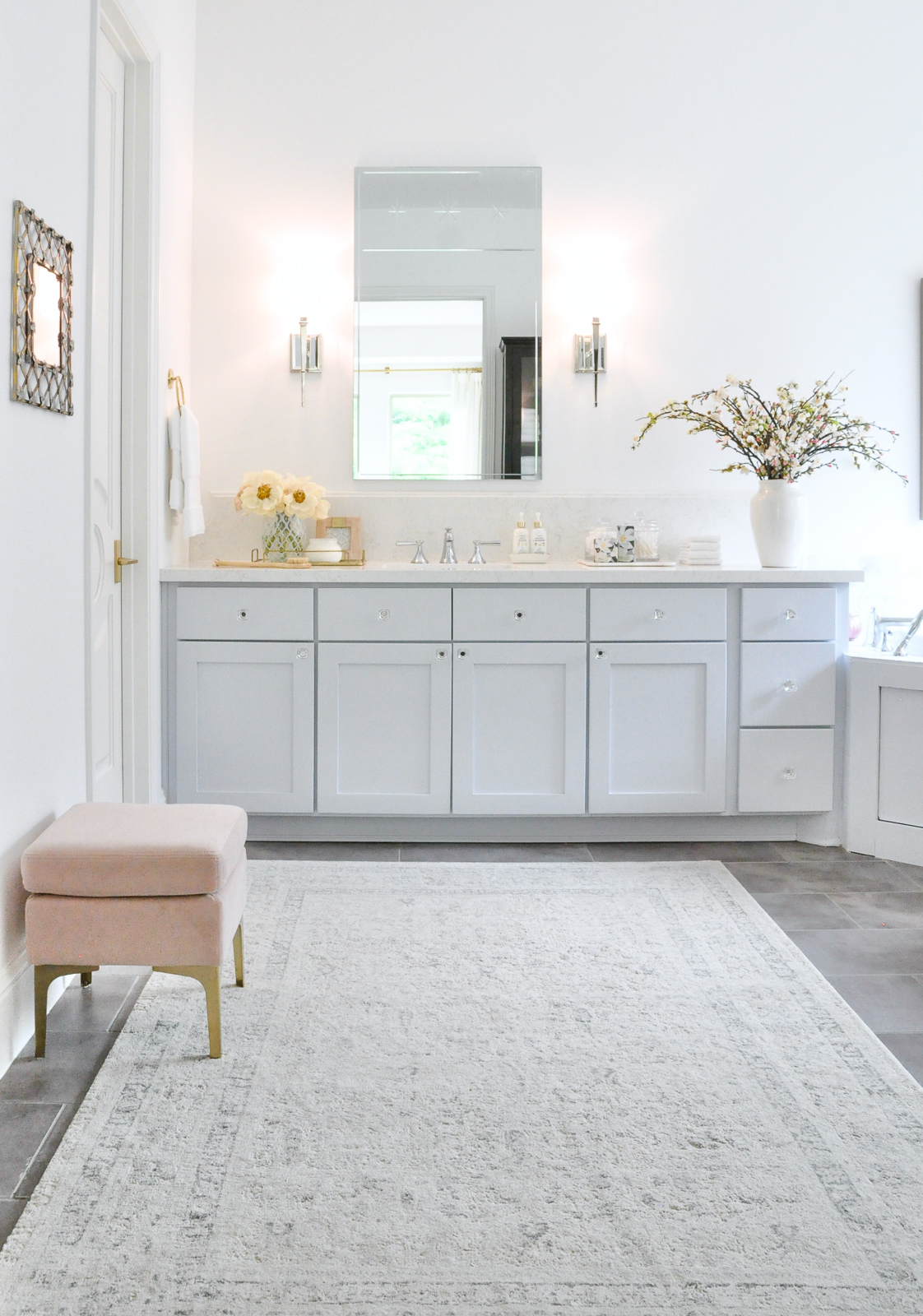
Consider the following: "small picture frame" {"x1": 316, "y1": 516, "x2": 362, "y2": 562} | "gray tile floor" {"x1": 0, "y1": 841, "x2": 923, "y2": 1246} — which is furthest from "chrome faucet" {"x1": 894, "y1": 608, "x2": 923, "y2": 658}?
"small picture frame" {"x1": 316, "y1": 516, "x2": 362, "y2": 562}

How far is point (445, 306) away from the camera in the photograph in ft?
13.1

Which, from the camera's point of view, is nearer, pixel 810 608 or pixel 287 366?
pixel 810 608

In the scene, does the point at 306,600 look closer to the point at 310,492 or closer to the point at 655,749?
the point at 310,492

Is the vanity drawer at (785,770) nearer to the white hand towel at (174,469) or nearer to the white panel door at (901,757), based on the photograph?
the white panel door at (901,757)

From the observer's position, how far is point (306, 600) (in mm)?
3502

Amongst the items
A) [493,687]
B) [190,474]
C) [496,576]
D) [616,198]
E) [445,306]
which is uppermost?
[616,198]

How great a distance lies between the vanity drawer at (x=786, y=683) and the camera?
3549mm

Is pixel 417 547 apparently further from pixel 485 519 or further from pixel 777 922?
pixel 777 922

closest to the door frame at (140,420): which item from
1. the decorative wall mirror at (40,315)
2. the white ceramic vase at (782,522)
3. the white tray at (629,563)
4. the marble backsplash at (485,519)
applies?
the marble backsplash at (485,519)

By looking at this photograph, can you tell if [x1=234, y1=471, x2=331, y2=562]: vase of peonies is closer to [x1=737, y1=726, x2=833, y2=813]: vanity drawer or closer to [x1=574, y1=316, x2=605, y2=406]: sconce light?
[x1=574, y1=316, x2=605, y2=406]: sconce light

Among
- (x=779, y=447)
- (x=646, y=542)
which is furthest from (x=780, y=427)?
(x=646, y=542)

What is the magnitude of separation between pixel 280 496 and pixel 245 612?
0.48 m

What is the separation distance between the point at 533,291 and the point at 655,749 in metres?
1.70

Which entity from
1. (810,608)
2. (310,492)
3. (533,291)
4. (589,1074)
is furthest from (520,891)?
(533,291)
